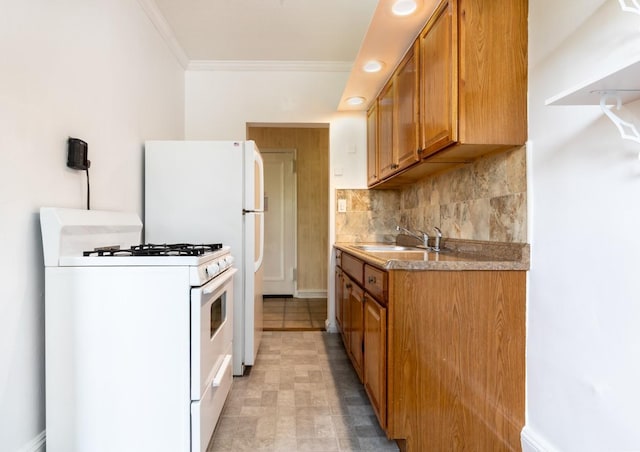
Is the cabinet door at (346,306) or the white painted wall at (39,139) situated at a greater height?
the white painted wall at (39,139)

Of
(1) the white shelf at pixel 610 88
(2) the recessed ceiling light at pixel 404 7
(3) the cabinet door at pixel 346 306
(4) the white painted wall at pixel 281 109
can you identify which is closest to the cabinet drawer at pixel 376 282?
(3) the cabinet door at pixel 346 306

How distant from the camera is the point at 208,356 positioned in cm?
144

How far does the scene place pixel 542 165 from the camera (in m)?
1.40

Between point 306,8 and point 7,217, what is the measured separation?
2160mm

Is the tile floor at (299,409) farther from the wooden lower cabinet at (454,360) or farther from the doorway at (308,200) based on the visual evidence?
the doorway at (308,200)

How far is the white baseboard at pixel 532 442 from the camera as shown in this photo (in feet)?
4.39

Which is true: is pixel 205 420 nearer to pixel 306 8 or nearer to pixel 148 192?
pixel 148 192

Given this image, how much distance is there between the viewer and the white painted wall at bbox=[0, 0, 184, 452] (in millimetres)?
1170

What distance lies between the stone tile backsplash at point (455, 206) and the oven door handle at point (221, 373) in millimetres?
1478

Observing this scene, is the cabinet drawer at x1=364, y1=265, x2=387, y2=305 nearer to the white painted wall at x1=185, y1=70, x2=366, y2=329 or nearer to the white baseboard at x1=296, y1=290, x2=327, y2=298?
the white painted wall at x1=185, y1=70, x2=366, y2=329

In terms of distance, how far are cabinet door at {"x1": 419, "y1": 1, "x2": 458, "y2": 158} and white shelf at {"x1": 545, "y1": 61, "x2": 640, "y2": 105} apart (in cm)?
51

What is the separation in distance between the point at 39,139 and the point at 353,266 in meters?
1.72

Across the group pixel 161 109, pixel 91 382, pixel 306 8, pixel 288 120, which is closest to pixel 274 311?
pixel 288 120

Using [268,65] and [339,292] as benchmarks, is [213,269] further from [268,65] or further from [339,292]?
[268,65]
